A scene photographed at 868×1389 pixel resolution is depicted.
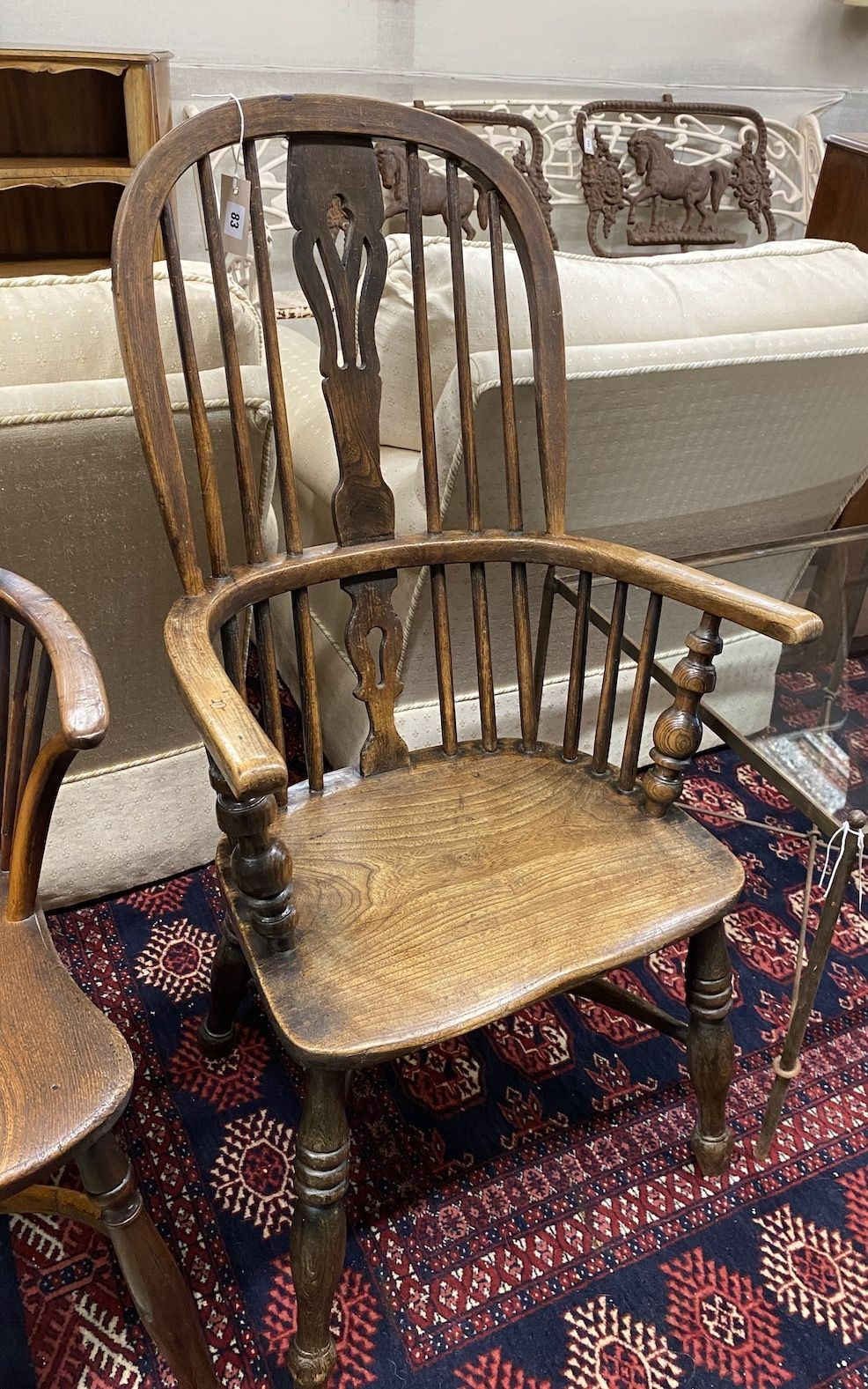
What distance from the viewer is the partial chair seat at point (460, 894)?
2.93ft

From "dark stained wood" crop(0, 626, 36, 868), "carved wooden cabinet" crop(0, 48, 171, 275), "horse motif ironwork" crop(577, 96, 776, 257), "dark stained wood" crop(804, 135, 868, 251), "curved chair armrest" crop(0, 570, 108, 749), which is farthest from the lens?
"horse motif ironwork" crop(577, 96, 776, 257)

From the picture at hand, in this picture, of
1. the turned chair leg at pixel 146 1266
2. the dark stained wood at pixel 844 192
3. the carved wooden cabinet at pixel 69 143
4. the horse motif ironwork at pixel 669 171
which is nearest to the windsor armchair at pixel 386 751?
the turned chair leg at pixel 146 1266

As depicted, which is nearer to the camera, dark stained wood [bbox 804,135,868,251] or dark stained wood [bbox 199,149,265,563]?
dark stained wood [bbox 199,149,265,563]

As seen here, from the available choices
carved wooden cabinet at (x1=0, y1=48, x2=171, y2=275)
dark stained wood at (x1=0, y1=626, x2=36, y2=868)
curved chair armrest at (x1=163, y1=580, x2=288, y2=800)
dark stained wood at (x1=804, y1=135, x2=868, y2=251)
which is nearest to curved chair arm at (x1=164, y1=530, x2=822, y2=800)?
curved chair armrest at (x1=163, y1=580, x2=288, y2=800)

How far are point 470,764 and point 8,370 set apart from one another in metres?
0.74

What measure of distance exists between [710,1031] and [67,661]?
2.76ft

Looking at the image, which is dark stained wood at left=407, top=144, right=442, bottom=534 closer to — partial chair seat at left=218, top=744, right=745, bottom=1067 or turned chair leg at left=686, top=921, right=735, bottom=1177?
partial chair seat at left=218, top=744, right=745, bottom=1067

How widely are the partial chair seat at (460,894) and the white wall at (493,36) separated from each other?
114 inches

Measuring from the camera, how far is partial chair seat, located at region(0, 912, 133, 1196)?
742 millimetres

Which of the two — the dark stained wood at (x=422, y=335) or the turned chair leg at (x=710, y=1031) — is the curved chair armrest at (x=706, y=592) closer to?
the dark stained wood at (x=422, y=335)

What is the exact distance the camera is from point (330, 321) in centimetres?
109

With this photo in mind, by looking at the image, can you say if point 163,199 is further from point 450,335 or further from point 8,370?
point 450,335

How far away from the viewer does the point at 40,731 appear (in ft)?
2.89

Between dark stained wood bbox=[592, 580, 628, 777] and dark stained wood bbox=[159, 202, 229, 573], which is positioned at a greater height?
dark stained wood bbox=[159, 202, 229, 573]
